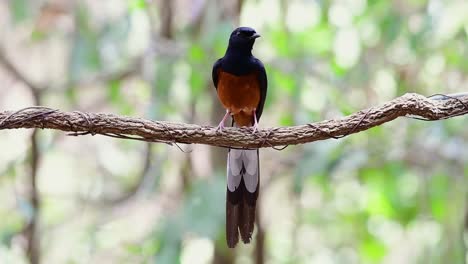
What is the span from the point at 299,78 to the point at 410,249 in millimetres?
1705

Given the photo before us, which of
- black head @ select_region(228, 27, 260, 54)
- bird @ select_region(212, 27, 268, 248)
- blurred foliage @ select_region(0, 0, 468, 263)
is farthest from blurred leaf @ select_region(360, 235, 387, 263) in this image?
black head @ select_region(228, 27, 260, 54)

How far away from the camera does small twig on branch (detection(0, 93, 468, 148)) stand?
2439mm

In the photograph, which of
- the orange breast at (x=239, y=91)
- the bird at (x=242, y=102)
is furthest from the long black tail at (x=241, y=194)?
the orange breast at (x=239, y=91)

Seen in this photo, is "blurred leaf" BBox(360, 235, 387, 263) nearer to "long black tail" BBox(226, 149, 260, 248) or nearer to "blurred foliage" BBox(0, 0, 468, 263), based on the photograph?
"blurred foliage" BBox(0, 0, 468, 263)

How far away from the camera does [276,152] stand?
5.61 metres

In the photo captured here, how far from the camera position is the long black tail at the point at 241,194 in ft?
10.7

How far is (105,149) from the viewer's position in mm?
6703

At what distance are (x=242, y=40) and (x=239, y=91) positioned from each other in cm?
31

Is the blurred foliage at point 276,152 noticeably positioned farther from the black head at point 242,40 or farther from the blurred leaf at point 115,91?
the black head at point 242,40

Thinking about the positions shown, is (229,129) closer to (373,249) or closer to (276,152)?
(373,249)

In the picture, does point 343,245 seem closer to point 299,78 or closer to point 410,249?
point 410,249

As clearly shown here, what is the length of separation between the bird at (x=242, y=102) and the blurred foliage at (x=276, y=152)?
623mm

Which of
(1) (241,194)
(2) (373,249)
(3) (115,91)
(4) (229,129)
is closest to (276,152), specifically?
(2) (373,249)

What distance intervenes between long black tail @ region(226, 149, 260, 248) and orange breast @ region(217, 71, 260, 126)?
0.26 m
